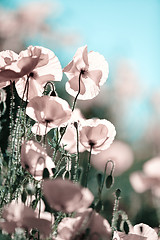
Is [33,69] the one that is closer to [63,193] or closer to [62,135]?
[62,135]

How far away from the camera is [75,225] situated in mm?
425

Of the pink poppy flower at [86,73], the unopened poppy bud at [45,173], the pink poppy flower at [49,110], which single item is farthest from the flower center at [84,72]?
the unopened poppy bud at [45,173]

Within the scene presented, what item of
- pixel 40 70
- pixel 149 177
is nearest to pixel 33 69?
pixel 40 70

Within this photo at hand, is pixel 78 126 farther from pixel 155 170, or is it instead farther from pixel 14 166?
pixel 155 170

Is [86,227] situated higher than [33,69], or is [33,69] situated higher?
[33,69]

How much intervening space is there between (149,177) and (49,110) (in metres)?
0.32

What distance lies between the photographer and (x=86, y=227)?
1.39ft

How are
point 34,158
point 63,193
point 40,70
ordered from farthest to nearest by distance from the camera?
point 40,70 < point 34,158 < point 63,193

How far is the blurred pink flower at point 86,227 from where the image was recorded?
0.42 metres

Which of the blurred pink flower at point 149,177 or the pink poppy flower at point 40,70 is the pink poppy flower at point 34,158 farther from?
the blurred pink flower at point 149,177

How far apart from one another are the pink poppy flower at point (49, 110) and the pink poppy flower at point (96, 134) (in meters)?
0.04

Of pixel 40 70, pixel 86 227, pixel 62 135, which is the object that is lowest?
pixel 86 227

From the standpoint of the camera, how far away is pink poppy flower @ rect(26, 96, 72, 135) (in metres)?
0.51

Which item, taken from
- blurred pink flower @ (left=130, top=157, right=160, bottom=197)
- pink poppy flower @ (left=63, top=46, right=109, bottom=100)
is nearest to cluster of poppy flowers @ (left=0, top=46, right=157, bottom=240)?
pink poppy flower @ (left=63, top=46, right=109, bottom=100)
